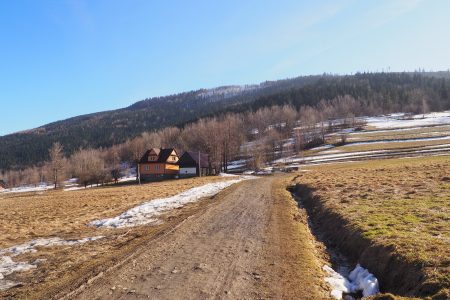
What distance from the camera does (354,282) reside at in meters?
11.5

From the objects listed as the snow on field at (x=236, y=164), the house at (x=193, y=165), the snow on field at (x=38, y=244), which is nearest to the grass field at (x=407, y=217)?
the snow on field at (x=38, y=244)

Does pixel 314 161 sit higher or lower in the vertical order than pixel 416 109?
lower

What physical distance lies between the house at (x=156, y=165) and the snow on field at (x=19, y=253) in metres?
80.5

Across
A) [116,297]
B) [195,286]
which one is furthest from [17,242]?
[195,286]

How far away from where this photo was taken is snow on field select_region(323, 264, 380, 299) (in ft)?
34.4

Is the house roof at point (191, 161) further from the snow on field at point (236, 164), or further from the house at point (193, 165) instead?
the snow on field at point (236, 164)

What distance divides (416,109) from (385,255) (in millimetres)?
209373

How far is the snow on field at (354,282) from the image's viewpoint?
1049cm

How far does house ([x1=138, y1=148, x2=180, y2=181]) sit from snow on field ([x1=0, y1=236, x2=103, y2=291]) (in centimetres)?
8053

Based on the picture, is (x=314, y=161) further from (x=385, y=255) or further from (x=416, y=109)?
(x=416, y=109)

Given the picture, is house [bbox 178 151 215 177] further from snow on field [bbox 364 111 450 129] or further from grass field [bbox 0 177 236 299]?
snow on field [bbox 364 111 450 129]

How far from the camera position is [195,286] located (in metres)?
10.7

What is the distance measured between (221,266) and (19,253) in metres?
9.57

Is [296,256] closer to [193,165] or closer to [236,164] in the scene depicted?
[193,165]
